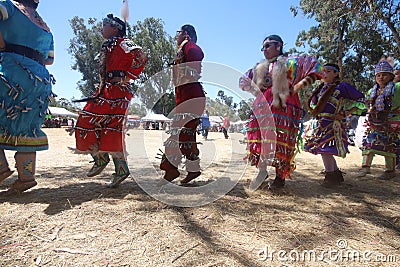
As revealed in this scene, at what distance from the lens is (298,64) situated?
2.84 meters

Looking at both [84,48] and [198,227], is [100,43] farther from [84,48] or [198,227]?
[198,227]

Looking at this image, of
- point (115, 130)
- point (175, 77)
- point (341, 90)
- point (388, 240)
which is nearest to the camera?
point (388, 240)

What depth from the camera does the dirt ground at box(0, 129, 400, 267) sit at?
1.51m

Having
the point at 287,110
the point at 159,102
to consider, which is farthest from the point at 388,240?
the point at 159,102

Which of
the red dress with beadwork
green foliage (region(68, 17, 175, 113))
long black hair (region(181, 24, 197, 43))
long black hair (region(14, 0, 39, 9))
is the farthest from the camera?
green foliage (region(68, 17, 175, 113))

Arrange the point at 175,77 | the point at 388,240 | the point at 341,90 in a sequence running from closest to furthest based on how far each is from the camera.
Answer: the point at 388,240
the point at 175,77
the point at 341,90

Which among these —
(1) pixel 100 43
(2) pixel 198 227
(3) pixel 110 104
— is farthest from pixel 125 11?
(1) pixel 100 43

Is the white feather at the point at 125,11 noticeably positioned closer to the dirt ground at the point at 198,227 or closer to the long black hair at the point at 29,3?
the long black hair at the point at 29,3

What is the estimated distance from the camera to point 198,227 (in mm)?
1922

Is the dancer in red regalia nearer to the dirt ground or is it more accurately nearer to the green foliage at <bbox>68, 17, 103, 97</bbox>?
the dirt ground

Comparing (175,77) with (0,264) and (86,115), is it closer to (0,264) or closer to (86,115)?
(86,115)

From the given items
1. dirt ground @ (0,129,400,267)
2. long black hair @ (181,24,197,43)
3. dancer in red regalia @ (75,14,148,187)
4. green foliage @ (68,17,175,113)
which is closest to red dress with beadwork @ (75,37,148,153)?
dancer in red regalia @ (75,14,148,187)

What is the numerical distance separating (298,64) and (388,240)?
5.90 feet

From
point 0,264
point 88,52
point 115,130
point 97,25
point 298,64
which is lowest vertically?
point 0,264
